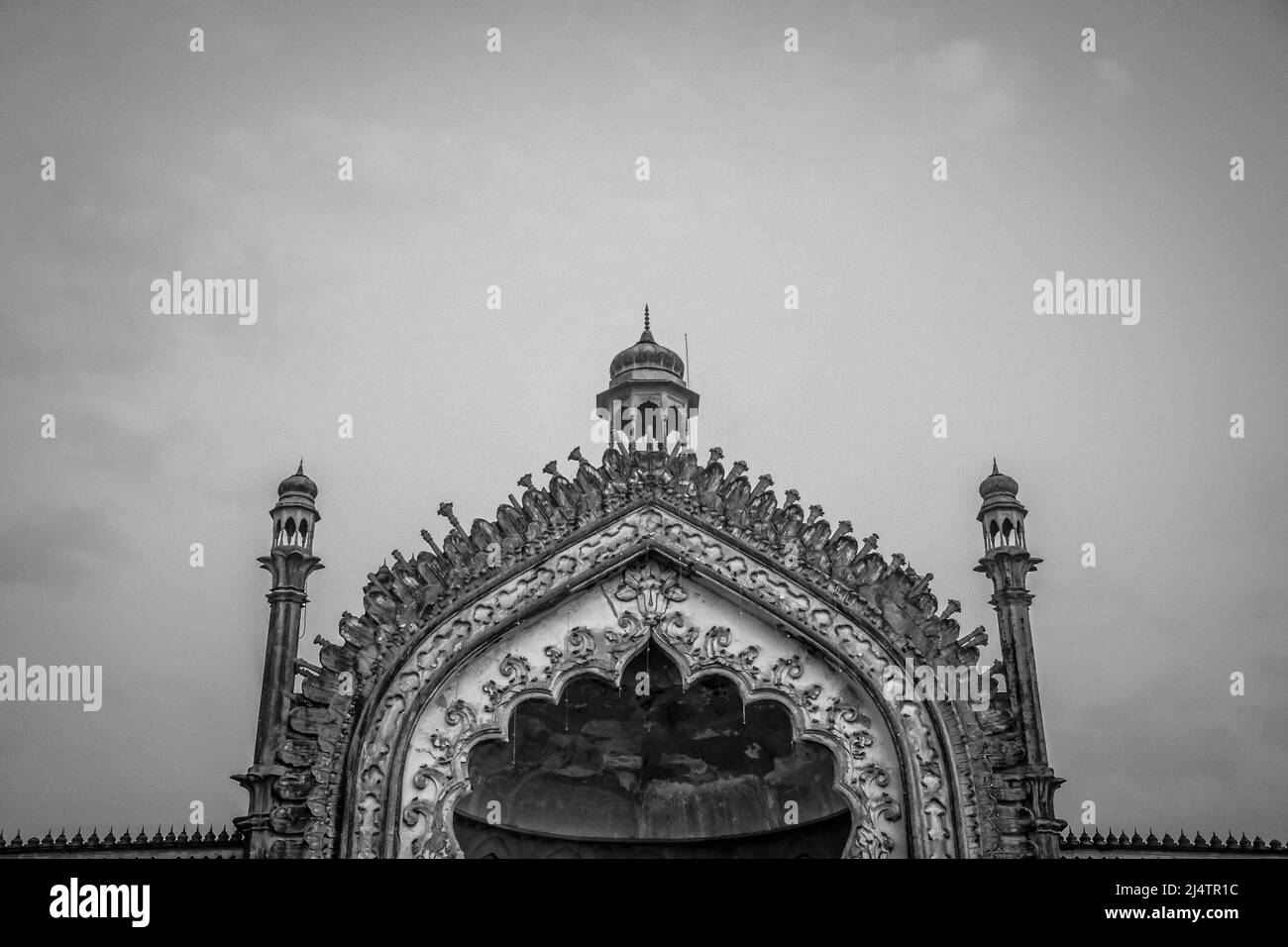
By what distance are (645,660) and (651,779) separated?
3555mm

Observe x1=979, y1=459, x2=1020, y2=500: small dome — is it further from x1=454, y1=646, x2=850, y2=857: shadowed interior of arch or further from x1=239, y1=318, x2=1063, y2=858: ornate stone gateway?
x1=454, y1=646, x2=850, y2=857: shadowed interior of arch

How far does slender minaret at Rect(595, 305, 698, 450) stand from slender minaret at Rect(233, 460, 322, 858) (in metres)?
5.78

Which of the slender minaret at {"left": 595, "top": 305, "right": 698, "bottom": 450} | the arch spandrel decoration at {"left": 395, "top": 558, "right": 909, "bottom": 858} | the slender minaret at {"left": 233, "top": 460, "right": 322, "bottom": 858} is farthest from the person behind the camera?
the slender minaret at {"left": 595, "top": 305, "right": 698, "bottom": 450}

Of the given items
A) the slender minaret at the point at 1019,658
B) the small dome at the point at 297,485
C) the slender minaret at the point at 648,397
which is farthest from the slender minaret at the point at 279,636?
the slender minaret at the point at 1019,658

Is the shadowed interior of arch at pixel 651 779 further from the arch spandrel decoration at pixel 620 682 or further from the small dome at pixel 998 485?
the small dome at pixel 998 485

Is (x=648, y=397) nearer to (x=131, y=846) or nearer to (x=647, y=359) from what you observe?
(x=647, y=359)

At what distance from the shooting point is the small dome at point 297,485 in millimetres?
17625

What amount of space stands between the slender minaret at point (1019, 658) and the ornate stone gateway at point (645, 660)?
0.03 meters

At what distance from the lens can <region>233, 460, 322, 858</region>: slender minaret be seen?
15883mm

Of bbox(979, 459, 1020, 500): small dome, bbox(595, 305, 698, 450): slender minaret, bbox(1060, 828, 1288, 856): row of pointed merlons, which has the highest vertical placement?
bbox(595, 305, 698, 450): slender minaret

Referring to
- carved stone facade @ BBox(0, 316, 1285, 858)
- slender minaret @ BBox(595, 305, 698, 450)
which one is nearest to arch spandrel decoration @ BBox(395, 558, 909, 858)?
carved stone facade @ BBox(0, 316, 1285, 858)
